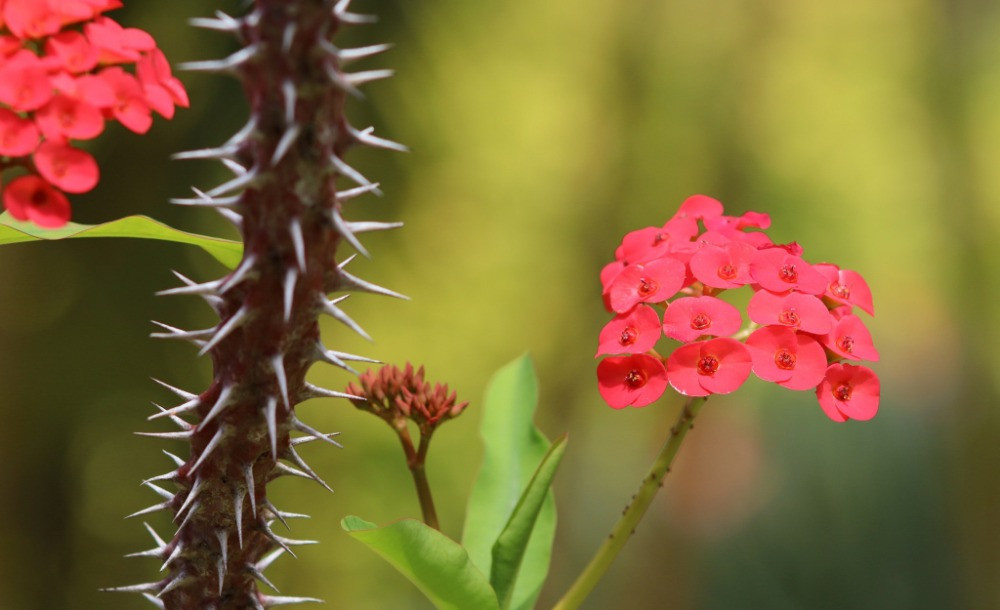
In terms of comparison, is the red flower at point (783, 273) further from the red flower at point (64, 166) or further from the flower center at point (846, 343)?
the red flower at point (64, 166)

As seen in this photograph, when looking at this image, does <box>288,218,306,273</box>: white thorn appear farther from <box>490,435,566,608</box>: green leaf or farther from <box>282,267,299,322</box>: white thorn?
<box>490,435,566,608</box>: green leaf

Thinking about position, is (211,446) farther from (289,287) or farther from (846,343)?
(846,343)

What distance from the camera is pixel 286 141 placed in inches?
25.2

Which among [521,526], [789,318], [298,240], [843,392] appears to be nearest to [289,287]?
[298,240]

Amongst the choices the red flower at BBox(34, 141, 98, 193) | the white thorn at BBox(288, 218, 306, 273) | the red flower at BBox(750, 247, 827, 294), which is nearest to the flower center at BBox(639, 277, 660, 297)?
the red flower at BBox(750, 247, 827, 294)

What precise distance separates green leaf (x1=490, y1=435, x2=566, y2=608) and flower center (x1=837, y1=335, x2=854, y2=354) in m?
0.31

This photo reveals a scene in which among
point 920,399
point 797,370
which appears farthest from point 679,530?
point 797,370

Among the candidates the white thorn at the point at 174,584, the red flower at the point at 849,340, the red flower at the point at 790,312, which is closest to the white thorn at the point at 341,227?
the white thorn at the point at 174,584

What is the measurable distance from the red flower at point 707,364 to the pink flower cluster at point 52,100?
55 cm

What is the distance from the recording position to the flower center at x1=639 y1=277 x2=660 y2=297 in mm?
985

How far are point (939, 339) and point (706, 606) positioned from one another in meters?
3.35

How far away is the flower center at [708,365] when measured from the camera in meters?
0.93

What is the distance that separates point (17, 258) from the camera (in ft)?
16.5

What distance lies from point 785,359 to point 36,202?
705mm
